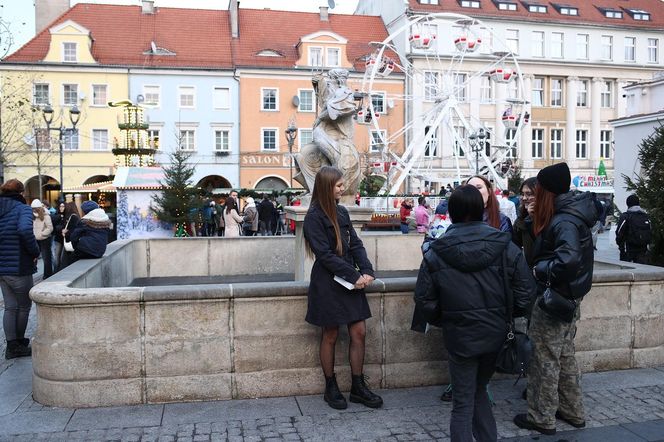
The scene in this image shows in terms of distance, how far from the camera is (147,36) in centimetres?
4466

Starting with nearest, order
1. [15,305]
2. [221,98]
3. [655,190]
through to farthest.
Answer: [15,305] < [655,190] < [221,98]

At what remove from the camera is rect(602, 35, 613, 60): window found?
5112 cm

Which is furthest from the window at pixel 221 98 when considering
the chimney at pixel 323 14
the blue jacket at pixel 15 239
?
the blue jacket at pixel 15 239

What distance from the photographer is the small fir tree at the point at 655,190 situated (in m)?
7.94

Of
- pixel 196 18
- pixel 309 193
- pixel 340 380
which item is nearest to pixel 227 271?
pixel 309 193

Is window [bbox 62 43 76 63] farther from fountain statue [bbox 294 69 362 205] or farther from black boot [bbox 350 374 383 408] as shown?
black boot [bbox 350 374 383 408]

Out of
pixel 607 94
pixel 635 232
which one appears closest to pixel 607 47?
pixel 607 94

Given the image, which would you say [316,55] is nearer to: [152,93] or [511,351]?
[152,93]

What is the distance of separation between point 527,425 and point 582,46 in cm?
5182

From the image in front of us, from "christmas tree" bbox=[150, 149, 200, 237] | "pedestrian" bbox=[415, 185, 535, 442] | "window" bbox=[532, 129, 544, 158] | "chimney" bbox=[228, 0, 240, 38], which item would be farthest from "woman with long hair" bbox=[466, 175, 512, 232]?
"window" bbox=[532, 129, 544, 158]

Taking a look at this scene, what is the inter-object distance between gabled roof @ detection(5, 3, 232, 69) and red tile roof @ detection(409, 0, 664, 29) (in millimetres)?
14458

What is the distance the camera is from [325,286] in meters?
4.86

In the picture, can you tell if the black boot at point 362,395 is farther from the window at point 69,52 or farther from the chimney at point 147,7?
the chimney at point 147,7

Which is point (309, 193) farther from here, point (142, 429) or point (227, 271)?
point (142, 429)
